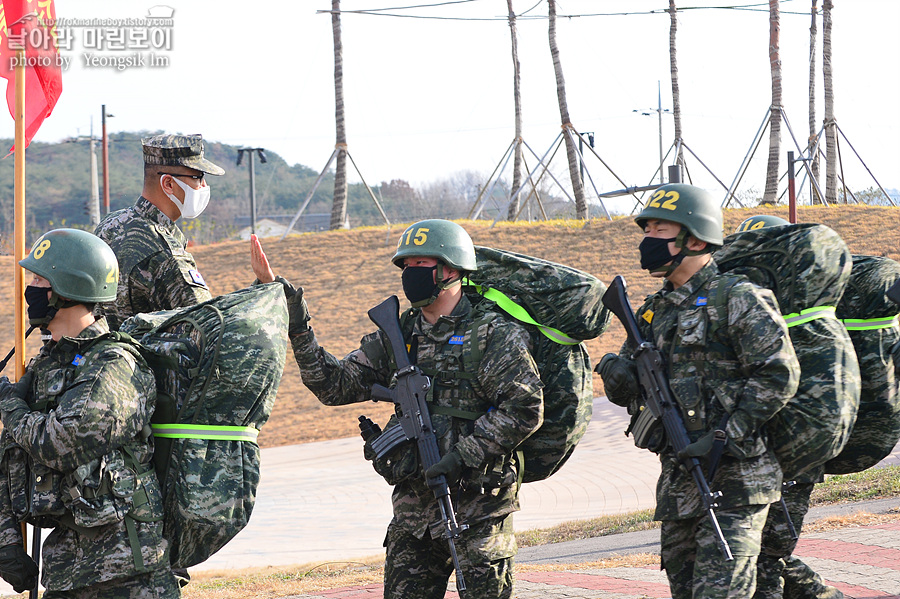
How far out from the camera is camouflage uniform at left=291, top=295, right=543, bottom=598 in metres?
4.26

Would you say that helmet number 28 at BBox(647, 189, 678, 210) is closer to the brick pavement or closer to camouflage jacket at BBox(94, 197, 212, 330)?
camouflage jacket at BBox(94, 197, 212, 330)

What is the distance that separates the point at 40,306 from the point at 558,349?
2265 millimetres

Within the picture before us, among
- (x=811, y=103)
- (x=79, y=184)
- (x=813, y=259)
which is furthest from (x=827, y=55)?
(x=79, y=184)

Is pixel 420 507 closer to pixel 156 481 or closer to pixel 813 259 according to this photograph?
pixel 156 481

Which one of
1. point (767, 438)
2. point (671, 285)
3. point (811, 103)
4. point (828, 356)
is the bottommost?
point (767, 438)

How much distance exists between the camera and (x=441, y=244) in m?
4.50

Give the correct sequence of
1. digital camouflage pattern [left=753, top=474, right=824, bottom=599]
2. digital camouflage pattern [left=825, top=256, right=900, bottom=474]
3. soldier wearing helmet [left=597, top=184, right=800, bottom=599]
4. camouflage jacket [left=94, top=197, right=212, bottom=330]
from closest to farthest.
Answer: soldier wearing helmet [left=597, top=184, right=800, bottom=599]
camouflage jacket [left=94, top=197, right=212, bottom=330]
digital camouflage pattern [left=753, top=474, right=824, bottom=599]
digital camouflage pattern [left=825, top=256, right=900, bottom=474]

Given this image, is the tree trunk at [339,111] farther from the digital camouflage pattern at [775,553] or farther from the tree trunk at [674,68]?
the digital camouflage pattern at [775,553]

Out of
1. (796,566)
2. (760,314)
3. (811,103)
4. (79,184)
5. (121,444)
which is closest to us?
(121,444)

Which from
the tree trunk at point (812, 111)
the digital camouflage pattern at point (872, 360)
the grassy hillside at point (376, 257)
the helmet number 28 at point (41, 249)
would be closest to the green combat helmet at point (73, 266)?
the helmet number 28 at point (41, 249)

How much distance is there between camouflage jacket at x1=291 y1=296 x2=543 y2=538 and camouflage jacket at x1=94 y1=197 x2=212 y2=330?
0.77 metres

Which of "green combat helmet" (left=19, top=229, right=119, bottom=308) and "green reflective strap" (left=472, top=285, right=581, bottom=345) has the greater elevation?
"green combat helmet" (left=19, top=229, right=119, bottom=308)

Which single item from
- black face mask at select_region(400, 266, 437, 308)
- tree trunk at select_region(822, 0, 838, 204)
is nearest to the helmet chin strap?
black face mask at select_region(400, 266, 437, 308)

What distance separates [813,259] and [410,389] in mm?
2080
